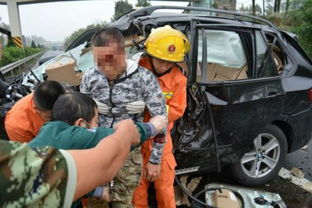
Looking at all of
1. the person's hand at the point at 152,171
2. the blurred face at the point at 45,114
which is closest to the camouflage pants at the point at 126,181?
the person's hand at the point at 152,171

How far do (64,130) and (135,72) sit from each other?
96cm

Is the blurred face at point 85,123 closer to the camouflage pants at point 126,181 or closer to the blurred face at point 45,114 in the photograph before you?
the blurred face at point 45,114

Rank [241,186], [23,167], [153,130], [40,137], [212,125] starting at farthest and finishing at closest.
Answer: [241,186]
[212,125]
[153,130]
[40,137]
[23,167]

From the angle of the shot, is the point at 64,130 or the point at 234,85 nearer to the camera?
the point at 64,130

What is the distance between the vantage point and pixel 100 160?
42.9 inches

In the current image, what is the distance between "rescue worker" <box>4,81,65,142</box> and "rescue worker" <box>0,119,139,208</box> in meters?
1.13

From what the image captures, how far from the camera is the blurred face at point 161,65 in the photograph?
103 inches

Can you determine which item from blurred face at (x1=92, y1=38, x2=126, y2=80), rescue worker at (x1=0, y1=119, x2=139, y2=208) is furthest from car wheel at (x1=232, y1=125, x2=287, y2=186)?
rescue worker at (x1=0, y1=119, x2=139, y2=208)

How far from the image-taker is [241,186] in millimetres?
3928

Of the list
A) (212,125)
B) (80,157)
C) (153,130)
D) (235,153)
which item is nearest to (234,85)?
(212,125)

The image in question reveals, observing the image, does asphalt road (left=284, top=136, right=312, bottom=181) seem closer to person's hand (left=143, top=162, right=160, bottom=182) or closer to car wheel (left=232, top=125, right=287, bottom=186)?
car wheel (left=232, top=125, right=287, bottom=186)

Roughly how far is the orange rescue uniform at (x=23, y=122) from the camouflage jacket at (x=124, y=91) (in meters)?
0.38

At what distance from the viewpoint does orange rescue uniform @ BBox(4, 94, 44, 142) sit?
231cm

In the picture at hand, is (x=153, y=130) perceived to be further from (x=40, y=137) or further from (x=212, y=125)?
(x=212, y=125)
